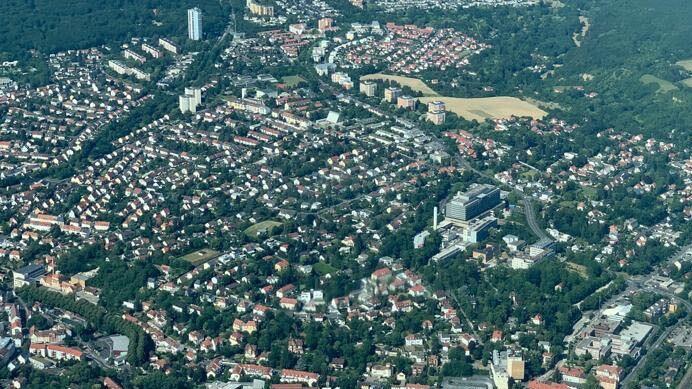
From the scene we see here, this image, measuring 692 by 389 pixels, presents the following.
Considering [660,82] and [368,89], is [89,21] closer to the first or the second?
[368,89]

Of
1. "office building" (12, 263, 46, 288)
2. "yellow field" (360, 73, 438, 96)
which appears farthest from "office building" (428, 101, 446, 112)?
"office building" (12, 263, 46, 288)

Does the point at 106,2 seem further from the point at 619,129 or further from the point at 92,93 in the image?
the point at 619,129

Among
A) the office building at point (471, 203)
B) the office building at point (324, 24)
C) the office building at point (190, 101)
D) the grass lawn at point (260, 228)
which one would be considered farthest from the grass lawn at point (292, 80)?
the grass lawn at point (260, 228)

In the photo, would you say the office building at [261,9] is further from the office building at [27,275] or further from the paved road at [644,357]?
the paved road at [644,357]

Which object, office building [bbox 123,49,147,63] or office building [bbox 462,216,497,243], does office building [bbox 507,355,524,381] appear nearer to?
office building [bbox 462,216,497,243]

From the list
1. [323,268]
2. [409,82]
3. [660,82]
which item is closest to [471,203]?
[323,268]
